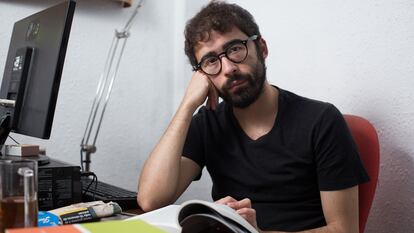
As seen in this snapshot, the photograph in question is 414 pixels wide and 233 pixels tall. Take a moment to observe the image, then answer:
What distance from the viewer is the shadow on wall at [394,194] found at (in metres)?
1.25

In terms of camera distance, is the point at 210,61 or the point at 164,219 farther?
the point at 210,61

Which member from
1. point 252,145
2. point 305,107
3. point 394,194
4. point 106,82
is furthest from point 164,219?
point 106,82

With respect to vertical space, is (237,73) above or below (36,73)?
above

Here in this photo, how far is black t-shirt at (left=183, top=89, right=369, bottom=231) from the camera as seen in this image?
1156 millimetres

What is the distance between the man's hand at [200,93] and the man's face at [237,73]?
0.28 feet

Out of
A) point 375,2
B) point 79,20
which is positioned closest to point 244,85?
point 375,2

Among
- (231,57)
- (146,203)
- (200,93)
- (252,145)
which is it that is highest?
(231,57)

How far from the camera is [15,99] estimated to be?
1.21 meters

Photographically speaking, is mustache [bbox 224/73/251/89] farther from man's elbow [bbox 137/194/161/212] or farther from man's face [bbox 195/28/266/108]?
man's elbow [bbox 137/194/161/212]

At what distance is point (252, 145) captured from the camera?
1.29 metres

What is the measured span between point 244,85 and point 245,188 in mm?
310

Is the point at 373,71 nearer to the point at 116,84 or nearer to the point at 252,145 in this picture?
the point at 252,145

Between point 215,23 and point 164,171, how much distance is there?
1.57ft

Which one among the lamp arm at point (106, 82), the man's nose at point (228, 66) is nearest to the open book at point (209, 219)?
the man's nose at point (228, 66)
